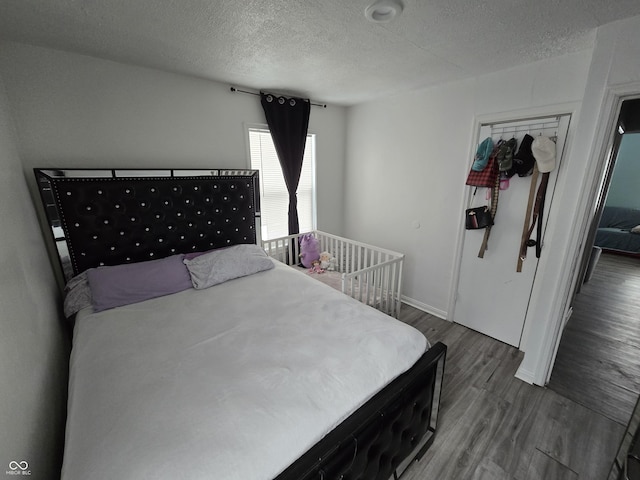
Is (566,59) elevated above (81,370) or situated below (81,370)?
above

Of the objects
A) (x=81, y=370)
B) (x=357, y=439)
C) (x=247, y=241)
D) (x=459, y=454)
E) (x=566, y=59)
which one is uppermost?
(x=566, y=59)

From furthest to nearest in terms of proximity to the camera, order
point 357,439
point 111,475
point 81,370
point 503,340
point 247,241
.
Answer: point 247,241
point 503,340
point 81,370
point 357,439
point 111,475

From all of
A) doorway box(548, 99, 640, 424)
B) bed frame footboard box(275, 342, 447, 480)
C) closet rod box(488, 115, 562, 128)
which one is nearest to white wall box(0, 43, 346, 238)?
closet rod box(488, 115, 562, 128)

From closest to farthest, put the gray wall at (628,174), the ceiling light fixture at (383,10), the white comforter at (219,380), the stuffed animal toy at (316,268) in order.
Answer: the white comforter at (219,380), the ceiling light fixture at (383,10), the stuffed animal toy at (316,268), the gray wall at (628,174)

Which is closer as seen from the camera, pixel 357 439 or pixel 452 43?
pixel 357 439

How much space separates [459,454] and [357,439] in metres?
0.93

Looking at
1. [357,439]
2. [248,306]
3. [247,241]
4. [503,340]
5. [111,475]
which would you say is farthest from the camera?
[247,241]

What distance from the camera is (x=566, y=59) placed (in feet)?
5.95

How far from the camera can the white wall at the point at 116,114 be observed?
5.45ft

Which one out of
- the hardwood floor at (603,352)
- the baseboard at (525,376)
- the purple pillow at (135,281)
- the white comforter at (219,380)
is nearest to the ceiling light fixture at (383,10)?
the white comforter at (219,380)

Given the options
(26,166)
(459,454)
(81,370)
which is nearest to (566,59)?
(459,454)

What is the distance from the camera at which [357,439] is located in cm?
102

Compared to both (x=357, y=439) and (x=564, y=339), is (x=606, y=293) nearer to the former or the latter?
(x=564, y=339)

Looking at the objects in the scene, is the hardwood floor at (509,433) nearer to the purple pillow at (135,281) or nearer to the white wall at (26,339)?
the white wall at (26,339)
